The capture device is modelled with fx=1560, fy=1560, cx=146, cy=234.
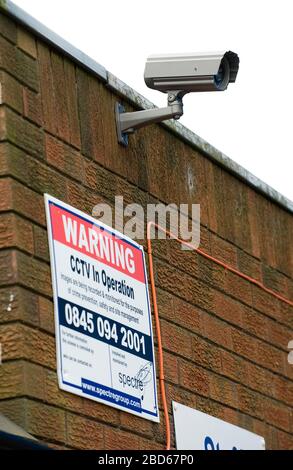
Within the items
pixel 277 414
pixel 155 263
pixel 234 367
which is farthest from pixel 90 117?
pixel 277 414

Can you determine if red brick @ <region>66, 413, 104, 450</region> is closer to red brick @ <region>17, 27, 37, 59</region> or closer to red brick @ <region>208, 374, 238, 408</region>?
red brick @ <region>208, 374, 238, 408</region>

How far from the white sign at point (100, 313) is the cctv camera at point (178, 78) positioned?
72 centimetres

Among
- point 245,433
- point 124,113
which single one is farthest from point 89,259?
point 245,433

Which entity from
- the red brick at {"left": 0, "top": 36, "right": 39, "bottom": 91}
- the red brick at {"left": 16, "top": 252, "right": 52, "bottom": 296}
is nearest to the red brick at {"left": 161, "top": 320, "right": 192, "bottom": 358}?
the red brick at {"left": 16, "top": 252, "right": 52, "bottom": 296}

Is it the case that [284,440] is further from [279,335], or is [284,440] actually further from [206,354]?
[206,354]

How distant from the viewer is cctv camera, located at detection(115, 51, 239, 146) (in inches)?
345

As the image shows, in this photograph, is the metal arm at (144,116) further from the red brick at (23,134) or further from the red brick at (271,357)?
the red brick at (271,357)

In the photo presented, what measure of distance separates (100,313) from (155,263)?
2.86ft

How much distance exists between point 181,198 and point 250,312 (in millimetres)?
1040

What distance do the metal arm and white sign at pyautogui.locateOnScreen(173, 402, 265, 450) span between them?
1.58m

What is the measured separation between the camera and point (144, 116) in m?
8.91

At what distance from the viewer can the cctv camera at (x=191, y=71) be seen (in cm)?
876

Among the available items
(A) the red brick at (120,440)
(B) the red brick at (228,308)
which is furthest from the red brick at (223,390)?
(A) the red brick at (120,440)

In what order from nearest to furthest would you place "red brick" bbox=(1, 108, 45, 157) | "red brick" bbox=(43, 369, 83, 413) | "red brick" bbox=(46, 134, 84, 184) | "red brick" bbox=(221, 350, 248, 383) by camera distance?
"red brick" bbox=(43, 369, 83, 413), "red brick" bbox=(1, 108, 45, 157), "red brick" bbox=(46, 134, 84, 184), "red brick" bbox=(221, 350, 248, 383)
